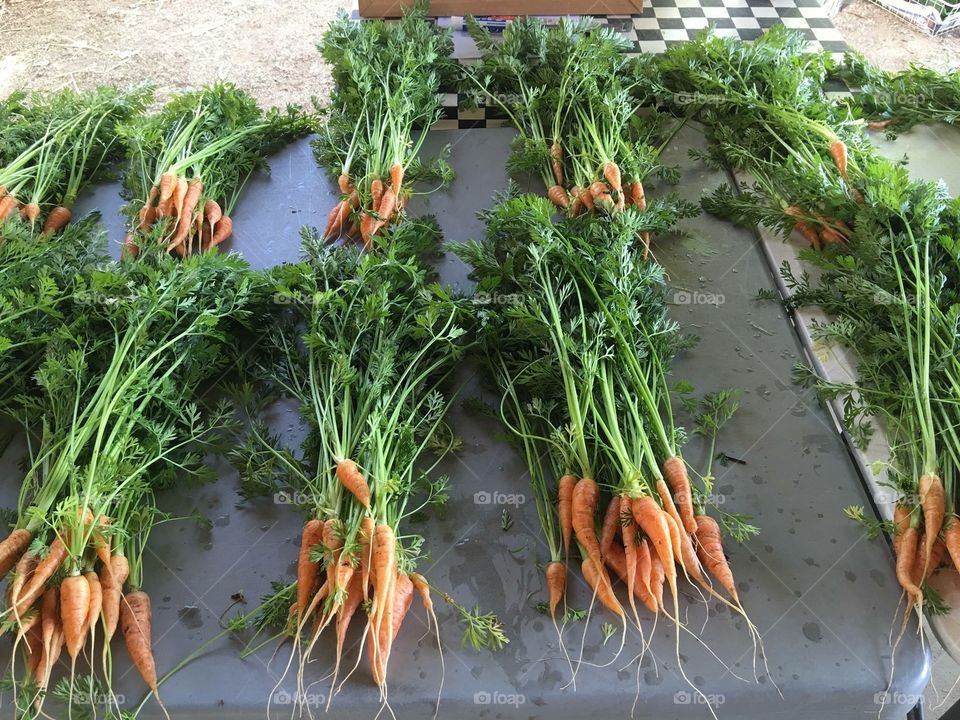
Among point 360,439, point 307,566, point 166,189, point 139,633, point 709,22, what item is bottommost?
point 139,633

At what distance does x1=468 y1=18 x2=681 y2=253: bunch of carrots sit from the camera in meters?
2.55

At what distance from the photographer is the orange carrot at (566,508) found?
171 centimetres

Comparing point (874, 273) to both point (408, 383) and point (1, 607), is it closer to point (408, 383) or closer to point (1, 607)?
point (408, 383)

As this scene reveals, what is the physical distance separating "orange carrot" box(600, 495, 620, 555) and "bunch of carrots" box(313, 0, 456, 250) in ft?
4.03

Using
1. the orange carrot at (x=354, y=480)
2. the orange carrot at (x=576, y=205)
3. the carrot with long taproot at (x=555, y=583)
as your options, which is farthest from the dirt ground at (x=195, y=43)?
the carrot with long taproot at (x=555, y=583)

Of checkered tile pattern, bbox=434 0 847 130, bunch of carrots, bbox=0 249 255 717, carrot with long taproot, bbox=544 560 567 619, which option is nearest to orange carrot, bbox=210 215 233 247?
bunch of carrots, bbox=0 249 255 717

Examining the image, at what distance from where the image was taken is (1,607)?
63.1 inches

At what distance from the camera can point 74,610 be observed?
1.50 meters

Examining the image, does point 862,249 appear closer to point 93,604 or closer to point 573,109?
point 573,109

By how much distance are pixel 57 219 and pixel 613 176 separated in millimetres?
2061

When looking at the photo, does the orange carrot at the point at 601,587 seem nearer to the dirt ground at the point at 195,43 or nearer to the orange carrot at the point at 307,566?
the orange carrot at the point at 307,566

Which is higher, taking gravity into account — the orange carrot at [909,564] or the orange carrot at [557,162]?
the orange carrot at [557,162]

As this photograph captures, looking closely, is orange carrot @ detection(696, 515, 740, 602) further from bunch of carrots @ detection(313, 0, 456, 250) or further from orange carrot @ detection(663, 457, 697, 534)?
bunch of carrots @ detection(313, 0, 456, 250)

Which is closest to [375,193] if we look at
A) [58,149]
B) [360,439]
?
[360,439]
